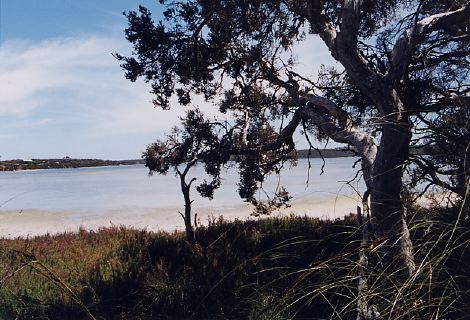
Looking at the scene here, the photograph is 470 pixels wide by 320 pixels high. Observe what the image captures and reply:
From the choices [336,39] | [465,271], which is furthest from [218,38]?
[465,271]

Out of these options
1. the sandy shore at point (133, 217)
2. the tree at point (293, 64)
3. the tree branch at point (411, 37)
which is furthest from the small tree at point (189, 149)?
the sandy shore at point (133, 217)

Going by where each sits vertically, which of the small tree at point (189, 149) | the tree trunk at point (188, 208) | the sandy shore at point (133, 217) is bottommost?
the sandy shore at point (133, 217)

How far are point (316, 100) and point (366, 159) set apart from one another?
1615 mm

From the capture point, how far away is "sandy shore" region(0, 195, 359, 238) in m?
20.6

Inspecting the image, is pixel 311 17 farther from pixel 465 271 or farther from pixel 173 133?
pixel 465 271


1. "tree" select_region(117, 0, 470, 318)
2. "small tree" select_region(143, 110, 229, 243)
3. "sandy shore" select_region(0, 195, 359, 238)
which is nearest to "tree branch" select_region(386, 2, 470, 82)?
"tree" select_region(117, 0, 470, 318)

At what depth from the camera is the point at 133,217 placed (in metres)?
23.3

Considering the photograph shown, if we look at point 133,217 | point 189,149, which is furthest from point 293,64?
point 133,217

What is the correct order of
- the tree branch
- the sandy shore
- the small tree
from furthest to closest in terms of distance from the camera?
1. the sandy shore
2. the small tree
3. the tree branch

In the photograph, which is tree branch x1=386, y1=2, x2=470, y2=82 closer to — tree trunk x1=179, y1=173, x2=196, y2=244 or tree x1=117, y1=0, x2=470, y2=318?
tree x1=117, y1=0, x2=470, y2=318

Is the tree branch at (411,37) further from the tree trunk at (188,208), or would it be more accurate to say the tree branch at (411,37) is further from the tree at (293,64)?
the tree trunk at (188,208)

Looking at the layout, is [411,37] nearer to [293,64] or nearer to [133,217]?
[293,64]

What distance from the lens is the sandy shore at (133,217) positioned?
20.6m

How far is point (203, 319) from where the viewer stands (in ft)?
25.1
